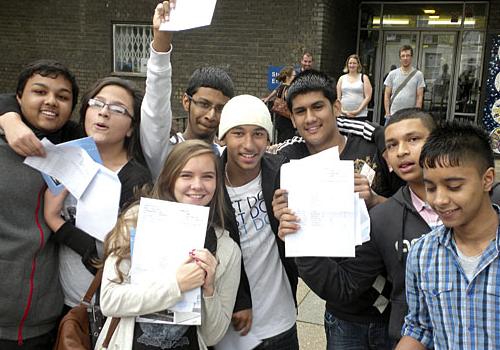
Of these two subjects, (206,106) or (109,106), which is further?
(206,106)

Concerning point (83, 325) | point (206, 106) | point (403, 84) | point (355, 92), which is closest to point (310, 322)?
point (206, 106)

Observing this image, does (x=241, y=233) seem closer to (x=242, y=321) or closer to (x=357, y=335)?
(x=242, y=321)

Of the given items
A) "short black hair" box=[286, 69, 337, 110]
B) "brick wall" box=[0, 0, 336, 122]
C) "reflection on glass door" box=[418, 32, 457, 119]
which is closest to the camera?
"short black hair" box=[286, 69, 337, 110]

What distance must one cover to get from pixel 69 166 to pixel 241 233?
836mm

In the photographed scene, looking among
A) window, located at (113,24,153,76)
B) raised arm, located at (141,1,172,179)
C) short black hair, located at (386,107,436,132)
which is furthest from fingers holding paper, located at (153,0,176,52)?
window, located at (113,24,153,76)

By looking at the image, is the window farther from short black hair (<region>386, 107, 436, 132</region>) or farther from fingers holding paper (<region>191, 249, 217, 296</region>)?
fingers holding paper (<region>191, 249, 217, 296</region>)

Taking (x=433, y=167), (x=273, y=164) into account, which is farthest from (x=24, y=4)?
(x=433, y=167)

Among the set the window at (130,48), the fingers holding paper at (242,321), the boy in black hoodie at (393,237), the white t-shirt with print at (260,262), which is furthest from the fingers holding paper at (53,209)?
the window at (130,48)

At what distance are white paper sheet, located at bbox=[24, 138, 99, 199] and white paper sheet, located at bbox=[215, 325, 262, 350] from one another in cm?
95

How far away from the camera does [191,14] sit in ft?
6.79

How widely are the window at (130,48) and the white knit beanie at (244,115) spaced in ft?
31.2

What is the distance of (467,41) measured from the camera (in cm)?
1133

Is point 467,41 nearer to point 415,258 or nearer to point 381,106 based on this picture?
point 381,106

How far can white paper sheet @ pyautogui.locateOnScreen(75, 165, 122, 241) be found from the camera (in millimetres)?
2158
